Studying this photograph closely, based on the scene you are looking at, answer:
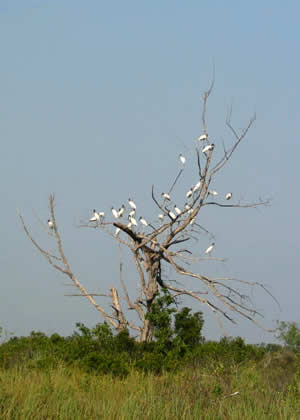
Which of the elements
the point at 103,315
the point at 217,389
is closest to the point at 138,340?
the point at 103,315

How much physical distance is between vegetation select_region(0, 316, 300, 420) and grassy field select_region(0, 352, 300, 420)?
0.06ft

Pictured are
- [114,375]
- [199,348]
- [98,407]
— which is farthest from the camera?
[199,348]

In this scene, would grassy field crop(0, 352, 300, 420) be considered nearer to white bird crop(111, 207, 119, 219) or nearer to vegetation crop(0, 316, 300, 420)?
vegetation crop(0, 316, 300, 420)

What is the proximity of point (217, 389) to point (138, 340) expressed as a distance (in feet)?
26.2

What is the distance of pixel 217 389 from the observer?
10.8m

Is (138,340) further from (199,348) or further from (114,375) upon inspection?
(114,375)

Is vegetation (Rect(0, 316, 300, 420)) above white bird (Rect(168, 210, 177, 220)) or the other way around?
the other way around

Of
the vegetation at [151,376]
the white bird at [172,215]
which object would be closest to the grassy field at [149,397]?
the vegetation at [151,376]

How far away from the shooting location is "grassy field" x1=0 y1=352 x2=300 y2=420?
9.45 meters

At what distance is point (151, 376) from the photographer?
13.2 m

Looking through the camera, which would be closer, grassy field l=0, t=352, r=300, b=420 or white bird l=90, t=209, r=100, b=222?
grassy field l=0, t=352, r=300, b=420

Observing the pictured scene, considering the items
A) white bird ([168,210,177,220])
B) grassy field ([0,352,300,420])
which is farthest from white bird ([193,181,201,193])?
grassy field ([0,352,300,420])

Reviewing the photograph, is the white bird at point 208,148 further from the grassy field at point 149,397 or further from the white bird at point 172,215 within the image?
the grassy field at point 149,397

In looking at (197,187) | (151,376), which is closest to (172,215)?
(197,187)
